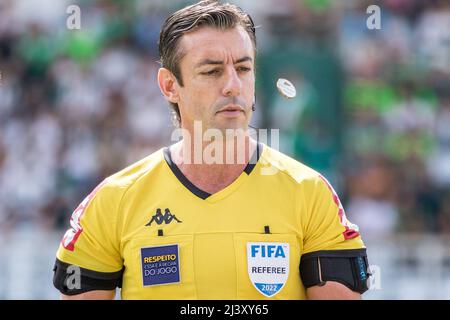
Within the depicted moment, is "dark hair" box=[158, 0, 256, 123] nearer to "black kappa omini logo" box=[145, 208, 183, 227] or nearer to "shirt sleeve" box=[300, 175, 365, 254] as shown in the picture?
"black kappa omini logo" box=[145, 208, 183, 227]

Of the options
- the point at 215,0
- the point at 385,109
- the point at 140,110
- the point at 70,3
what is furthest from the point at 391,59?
the point at 215,0

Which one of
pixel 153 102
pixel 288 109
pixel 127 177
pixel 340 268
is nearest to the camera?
pixel 340 268

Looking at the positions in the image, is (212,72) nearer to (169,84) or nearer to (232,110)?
(232,110)

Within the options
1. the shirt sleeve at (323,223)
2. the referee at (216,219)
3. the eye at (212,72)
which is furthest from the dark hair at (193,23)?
the shirt sleeve at (323,223)

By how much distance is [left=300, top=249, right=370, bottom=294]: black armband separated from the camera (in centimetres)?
420

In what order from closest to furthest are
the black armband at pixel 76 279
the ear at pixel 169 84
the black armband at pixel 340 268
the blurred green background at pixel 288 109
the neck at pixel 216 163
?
the black armband at pixel 340 268
the black armband at pixel 76 279
the neck at pixel 216 163
the ear at pixel 169 84
the blurred green background at pixel 288 109

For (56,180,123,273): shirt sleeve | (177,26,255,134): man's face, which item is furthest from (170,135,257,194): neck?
(56,180,123,273): shirt sleeve

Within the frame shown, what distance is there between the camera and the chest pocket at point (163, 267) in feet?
14.0

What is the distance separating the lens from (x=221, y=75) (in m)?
4.33

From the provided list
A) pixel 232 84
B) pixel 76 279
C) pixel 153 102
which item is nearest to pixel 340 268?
pixel 232 84

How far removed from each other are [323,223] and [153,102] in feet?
25.4

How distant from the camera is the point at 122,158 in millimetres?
11469

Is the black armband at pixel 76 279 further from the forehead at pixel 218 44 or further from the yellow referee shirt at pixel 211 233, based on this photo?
the forehead at pixel 218 44

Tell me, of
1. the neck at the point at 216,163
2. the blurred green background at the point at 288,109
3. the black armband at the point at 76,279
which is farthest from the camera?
the blurred green background at the point at 288,109
